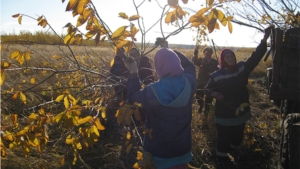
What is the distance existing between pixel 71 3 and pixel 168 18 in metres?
0.53

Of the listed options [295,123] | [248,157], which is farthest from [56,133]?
[295,123]

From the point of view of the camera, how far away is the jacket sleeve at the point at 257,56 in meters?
3.43

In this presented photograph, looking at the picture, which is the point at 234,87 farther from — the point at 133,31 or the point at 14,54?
the point at 14,54

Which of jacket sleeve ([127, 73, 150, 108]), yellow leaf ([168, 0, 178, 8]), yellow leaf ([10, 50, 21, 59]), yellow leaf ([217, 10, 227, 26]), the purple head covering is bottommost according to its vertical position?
jacket sleeve ([127, 73, 150, 108])

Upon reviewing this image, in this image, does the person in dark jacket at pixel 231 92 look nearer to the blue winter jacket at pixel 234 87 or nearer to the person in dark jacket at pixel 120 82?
the blue winter jacket at pixel 234 87

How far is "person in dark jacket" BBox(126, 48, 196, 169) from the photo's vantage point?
2059 mm

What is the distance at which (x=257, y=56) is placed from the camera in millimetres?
3473

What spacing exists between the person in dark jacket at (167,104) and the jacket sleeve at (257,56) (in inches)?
52.0

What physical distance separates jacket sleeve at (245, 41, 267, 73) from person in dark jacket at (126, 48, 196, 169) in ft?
4.33

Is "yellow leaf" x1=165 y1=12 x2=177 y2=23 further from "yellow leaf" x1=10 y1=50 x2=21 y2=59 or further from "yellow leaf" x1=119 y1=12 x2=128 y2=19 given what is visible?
"yellow leaf" x1=10 y1=50 x2=21 y2=59

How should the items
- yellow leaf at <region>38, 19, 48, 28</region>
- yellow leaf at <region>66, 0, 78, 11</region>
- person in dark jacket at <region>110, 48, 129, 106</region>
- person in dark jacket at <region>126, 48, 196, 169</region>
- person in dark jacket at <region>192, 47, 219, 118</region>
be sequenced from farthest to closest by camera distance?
person in dark jacket at <region>192, 47, 219, 118</region>
person in dark jacket at <region>110, 48, 129, 106</region>
person in dark jacket at <region>126, 48, 196, 169</region>
yellow leaf at <region>38, 19, 48, 28</region>
yellow leaf at <region>66, 0, 78, 11</region>

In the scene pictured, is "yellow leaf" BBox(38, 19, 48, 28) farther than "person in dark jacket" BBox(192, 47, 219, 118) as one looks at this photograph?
No

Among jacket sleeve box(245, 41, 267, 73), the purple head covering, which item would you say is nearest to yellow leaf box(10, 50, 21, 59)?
the purple head covering

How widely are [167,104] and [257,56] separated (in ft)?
6.22
